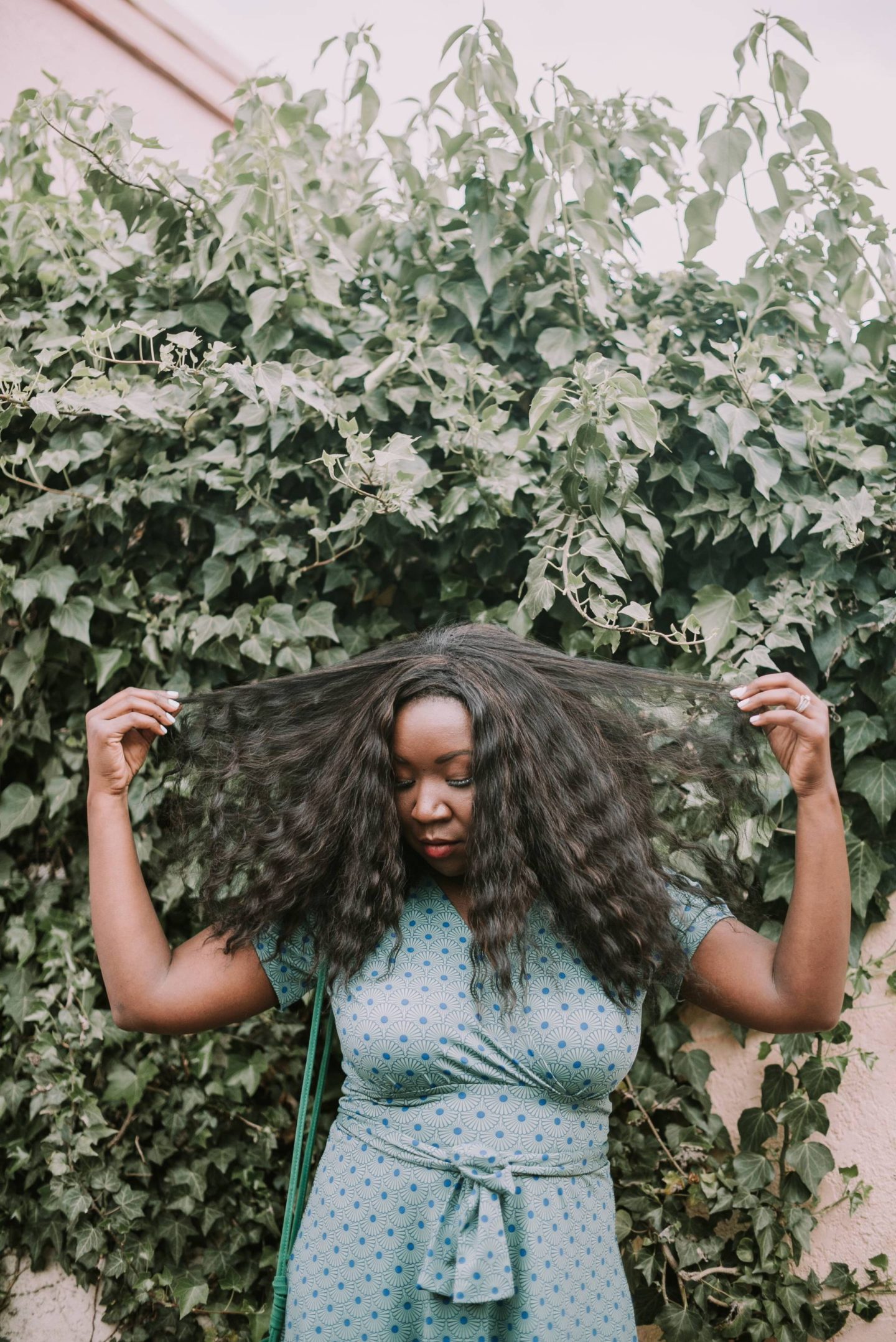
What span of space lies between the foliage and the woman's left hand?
1.05 ft

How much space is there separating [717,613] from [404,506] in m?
0.59

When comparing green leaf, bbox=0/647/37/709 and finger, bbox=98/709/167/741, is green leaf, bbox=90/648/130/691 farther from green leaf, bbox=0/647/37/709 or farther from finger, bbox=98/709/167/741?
finger, bbox=98/709/167/741

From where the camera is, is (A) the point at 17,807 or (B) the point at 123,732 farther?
(A) the point at 17,807

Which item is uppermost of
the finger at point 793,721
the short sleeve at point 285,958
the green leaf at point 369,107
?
the green leaf at point 369,107

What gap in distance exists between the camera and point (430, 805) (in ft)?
4.35

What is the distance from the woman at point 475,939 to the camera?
1.30 metres

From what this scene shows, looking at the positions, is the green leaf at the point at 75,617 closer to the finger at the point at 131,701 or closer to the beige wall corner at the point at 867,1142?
the finger at the point at 131,701

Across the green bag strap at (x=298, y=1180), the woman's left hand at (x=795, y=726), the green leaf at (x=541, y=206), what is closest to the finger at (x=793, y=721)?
the woman's left hand at (x=795, y=726)

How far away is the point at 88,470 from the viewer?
80.0 inches

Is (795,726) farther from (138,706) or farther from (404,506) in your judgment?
(138,706)

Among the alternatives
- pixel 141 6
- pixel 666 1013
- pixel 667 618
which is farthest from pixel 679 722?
pixel 141 6

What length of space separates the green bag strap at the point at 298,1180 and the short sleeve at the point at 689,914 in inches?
20.6

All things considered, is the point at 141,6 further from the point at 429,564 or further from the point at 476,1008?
the point at 476,1008

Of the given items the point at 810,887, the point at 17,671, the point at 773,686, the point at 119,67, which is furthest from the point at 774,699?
the point at 119,67
